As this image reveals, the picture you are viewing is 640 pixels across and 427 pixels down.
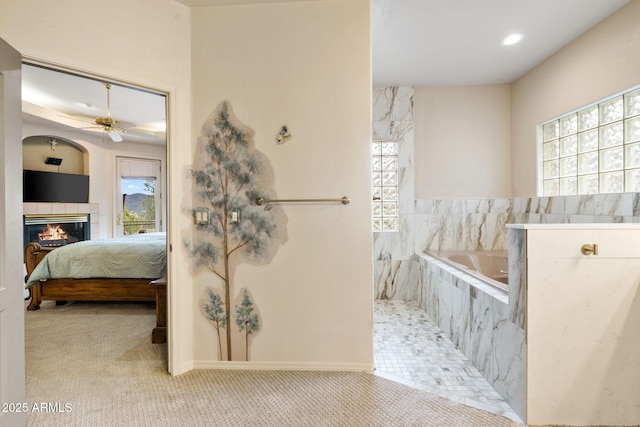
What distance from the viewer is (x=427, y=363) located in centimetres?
221

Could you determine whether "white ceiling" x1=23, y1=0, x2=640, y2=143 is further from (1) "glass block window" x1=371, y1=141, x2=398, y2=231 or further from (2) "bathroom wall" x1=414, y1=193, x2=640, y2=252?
(2) "bathroom wall" x1=414, y1=193, x2=640, y2=252

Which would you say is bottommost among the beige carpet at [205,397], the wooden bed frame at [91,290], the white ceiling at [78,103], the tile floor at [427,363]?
the tile floor at [427,363]

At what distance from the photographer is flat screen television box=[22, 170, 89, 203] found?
4.96 metres

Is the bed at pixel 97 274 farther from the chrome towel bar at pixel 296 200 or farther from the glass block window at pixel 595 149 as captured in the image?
the glass block window at pixel 595 149

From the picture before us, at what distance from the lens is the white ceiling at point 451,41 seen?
223 cm

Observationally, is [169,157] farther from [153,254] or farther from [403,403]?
[403,403]

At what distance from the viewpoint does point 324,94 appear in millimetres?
2033

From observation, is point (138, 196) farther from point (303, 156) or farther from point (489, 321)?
point (489, 321)

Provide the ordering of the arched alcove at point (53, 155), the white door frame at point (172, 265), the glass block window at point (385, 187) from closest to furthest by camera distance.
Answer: the white door frame at point (172, 265), the glass block window at point (385, 187), the arched alcove at point (53, 155)

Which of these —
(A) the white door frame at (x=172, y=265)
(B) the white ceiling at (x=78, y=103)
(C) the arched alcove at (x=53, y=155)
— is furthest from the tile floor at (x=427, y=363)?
(C) the arched alcove at (x=53, y=155)

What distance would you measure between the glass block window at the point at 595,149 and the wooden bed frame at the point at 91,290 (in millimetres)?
4330

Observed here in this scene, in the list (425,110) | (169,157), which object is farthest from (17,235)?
(425,110)

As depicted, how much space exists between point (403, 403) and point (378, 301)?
6.39ft

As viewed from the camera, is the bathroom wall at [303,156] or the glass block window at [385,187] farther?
the glass block window at [385,187]
